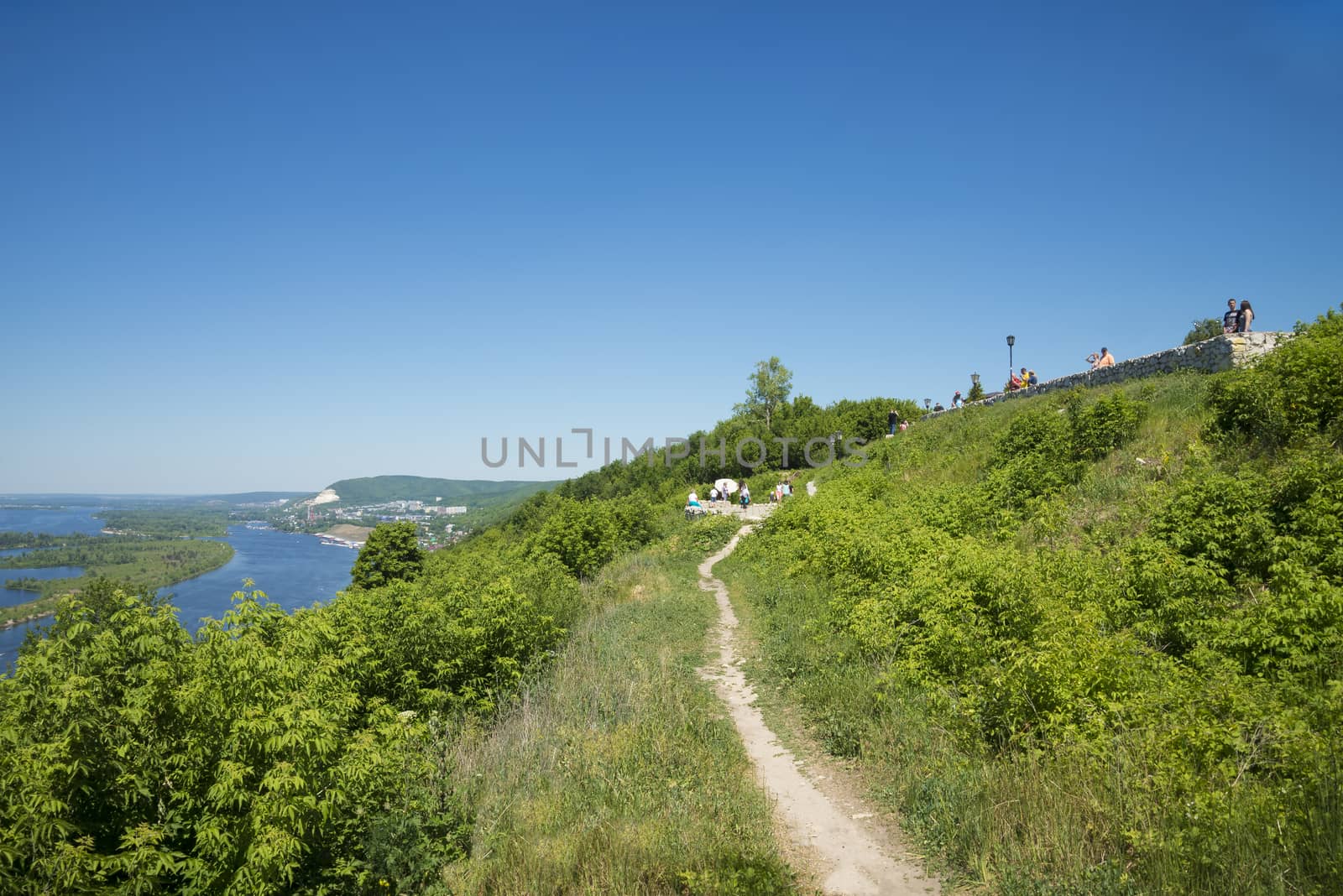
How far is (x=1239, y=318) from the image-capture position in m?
16.4

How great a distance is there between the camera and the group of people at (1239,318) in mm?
16078

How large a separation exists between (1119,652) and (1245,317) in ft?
52.7

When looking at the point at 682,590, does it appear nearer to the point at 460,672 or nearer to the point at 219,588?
the point at 460,672

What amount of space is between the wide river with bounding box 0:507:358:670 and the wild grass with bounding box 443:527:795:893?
4.12m

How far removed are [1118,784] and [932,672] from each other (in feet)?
8.23

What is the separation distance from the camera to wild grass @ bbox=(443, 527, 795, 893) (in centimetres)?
443

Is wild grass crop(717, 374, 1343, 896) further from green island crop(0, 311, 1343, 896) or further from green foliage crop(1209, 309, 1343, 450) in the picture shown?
green foliage crop(1209, 309, 1343, 450)

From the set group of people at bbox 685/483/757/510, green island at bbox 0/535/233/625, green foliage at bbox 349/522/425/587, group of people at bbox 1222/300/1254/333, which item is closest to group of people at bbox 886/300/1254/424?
group of people at bbox 1222/300/1254/333

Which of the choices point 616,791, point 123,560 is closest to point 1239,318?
point 616,791

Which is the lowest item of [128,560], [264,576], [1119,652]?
[264,576]

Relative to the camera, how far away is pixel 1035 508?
480 inches

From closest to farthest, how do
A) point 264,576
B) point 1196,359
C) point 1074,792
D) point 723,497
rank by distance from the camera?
point 1074,792, point 1196,359, point 723,497, point 264,576

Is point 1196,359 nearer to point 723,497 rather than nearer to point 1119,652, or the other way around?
point 1119,652

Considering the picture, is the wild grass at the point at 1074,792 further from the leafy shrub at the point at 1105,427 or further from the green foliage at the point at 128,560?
the green foliage at the point at 128,560
